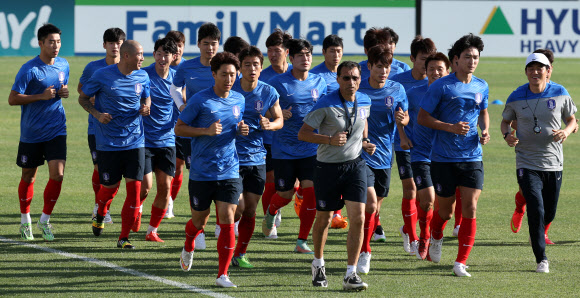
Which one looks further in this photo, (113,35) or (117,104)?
(113,35)

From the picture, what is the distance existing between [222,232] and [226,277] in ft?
1.36

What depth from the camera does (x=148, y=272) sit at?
9.40m

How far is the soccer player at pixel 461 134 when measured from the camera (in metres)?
9.43

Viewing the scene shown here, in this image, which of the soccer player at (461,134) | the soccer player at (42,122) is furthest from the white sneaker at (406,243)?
the soccer player at (42,122)

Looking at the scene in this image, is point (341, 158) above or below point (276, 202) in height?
above

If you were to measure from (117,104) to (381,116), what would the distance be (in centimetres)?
299

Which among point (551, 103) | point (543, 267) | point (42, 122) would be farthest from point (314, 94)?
point (42, 122)

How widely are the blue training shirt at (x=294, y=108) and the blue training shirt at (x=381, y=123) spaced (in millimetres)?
851

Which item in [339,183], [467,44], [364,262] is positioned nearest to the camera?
[339,183]

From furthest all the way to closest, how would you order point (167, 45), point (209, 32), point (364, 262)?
point (209, 32) < point (167, 45) < point (364, 262)

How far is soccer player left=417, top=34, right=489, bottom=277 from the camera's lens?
9.43 metres

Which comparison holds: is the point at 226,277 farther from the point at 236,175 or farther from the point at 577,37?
the point at 577,37

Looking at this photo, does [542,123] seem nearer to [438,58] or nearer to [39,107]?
[438,58]

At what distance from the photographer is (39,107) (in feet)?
36.8
